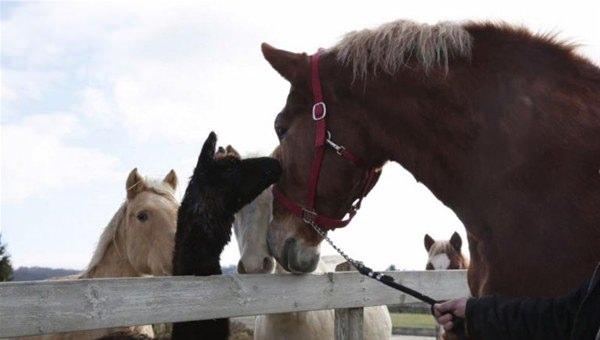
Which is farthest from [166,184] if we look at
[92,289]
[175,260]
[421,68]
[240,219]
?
[421,68]

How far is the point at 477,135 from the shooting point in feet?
8.27

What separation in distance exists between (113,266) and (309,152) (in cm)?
365

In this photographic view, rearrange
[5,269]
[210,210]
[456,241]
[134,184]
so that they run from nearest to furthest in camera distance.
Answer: [210,210] → [134,184] → [456,241] → [5,269]

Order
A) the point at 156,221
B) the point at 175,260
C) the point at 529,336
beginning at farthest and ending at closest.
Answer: the point at 156,221
the point at 175,260
the point at 529,336

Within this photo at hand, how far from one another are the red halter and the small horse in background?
17.5 ft

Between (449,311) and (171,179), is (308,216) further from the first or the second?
(171,179)

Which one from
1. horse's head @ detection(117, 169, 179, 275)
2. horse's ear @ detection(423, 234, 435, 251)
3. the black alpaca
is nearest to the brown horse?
the black alpaca

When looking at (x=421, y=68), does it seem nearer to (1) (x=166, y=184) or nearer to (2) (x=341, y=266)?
(2) (x=341, y=266)

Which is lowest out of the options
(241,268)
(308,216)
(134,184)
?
(241,268)

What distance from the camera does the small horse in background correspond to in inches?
320

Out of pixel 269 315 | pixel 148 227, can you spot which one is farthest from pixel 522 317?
pixel 148 227

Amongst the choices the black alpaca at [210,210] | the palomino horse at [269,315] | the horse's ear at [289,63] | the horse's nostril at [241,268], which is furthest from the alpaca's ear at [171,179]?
the horse's ear at [289,63]

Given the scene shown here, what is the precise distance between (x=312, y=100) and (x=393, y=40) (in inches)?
17.0

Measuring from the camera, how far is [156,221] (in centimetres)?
577
